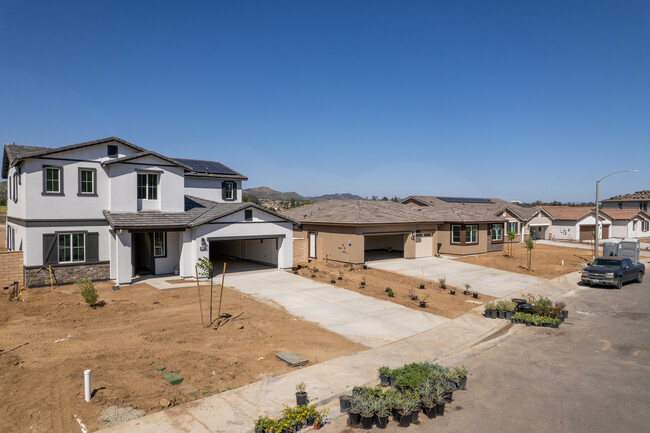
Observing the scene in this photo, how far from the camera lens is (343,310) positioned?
1636 cm

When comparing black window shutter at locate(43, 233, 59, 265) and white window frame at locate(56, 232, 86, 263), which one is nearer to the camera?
black window shutter at locate(43, 233, 59, 265)

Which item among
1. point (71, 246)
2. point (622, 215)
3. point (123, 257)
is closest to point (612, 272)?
point (123, 257)

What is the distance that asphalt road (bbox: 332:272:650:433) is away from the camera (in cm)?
786

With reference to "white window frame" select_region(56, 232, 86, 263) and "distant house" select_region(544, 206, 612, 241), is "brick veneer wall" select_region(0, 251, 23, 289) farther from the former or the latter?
"distant house" select_region(544, 206, 612, 241)

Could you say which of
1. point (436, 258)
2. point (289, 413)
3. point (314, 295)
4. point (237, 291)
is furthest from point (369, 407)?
point (436, 258)

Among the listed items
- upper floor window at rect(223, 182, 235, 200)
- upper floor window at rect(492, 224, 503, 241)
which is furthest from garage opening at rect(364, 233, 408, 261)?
upper floor window at rect(223, 182, 235, 200)

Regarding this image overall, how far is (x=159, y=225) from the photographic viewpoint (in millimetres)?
20859

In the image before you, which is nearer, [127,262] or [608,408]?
[608,408]

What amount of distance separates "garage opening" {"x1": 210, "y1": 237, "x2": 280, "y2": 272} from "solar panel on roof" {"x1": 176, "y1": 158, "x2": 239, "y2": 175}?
5557 mm

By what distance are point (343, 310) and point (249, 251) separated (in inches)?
567

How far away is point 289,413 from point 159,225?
15.8 m

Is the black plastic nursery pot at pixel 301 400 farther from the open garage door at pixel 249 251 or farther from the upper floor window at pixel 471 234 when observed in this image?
the upper floor window at pixel 471 234

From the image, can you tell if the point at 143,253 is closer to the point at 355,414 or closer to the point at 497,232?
the point at 355,414

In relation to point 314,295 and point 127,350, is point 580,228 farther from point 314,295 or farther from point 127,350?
point 127,350
